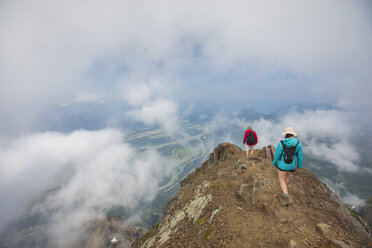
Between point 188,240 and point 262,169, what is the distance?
9944 millimetres

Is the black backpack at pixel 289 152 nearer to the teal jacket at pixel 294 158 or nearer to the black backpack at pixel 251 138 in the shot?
the teal jacket at pixel 294 158

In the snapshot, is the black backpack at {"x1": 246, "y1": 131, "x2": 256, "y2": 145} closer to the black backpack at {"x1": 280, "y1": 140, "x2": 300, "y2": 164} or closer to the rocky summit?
the rocky summit

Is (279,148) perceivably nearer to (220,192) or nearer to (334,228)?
(334,228)

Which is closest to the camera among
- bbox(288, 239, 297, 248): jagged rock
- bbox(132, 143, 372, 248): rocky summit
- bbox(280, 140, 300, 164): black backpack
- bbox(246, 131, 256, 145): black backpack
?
bbox(288, 239, 297, 248): jagged rock

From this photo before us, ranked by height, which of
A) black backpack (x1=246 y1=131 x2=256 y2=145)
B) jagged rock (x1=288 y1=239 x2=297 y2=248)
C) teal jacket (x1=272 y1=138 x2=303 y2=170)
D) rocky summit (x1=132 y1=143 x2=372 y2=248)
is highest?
teal jacket (x1=272 y1=138 x2=303 y2=170)

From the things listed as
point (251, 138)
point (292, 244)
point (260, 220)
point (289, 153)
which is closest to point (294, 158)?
point (289, 153)

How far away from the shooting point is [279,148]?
10.1 m

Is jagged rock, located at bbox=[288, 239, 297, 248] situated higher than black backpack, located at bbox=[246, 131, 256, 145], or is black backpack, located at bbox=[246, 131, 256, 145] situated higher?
black backpack, located at bbox=[246, 131, 256, 145]

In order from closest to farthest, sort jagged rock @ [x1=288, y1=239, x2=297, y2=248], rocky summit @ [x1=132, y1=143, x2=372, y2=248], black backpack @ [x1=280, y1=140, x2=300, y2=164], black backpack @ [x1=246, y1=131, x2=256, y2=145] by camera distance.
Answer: jagged rock @ [x1=288, y1=239, x2=297, y2=248] < rocky summit @ [x1=132, y1=143, x2=372, y2=248] < black backpack @ [x1=280, y1=140, x2=300, y2=164] < black backpack @ [x1=246, y1=131, x2=256, y2=145]

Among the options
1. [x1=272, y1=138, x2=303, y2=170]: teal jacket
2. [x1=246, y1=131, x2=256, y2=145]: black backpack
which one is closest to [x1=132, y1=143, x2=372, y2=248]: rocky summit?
[x1=272, y1=138, x2=303, y2=170]: teal jacket

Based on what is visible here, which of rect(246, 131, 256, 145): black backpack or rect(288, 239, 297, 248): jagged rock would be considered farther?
rect(246, 131, 256, 145): black backpack

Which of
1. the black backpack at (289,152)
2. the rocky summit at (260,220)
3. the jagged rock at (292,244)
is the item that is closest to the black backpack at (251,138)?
the rocky summit at (260,220)

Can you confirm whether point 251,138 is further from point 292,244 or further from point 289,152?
point 292,244

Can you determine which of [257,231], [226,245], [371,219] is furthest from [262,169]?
[371,219]
